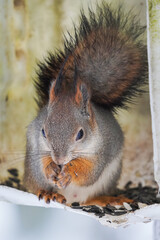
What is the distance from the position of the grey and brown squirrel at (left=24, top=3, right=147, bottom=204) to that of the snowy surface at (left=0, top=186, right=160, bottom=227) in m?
0.05

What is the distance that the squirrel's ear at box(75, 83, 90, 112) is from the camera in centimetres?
173

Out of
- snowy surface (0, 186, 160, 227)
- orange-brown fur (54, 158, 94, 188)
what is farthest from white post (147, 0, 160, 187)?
orange-brown fur (54, 158, 94, 188)

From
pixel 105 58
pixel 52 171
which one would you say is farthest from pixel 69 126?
pixel 105 58

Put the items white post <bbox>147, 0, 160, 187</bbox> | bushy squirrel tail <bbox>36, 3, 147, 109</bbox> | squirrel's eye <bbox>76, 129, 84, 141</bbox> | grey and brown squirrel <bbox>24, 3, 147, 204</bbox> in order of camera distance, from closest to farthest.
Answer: white post <bbox>147, 0, 160, 187</bbox>, squirrel's eye <bbox>76, 129, 84, 141</bbox>, grey and brown squirrel <bbox>24, 3, 147, 204</bbox>, bushy squirrel tail <bbox>36, 3, 147, 109</bbox>

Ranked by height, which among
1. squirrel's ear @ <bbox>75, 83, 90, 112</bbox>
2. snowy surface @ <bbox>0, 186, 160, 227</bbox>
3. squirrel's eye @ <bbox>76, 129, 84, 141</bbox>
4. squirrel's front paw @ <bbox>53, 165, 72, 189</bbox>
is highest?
squirrel's ear @ <bbox>75, 83, 90, 112</bbox>

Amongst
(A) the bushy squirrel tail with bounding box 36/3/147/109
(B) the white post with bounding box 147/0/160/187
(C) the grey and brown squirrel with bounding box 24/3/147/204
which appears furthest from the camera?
(A) the bushy squirrel tail with bounding box 36/3/147/109

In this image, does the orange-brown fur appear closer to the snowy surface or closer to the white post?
the snowy surface

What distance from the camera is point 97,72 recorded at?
205 cm

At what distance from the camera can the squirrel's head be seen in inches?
62.2

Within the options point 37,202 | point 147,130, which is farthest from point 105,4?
point 37,202

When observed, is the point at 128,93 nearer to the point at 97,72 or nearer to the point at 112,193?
the point at 97,72

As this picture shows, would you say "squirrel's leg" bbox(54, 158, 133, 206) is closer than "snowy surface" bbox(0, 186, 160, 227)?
No

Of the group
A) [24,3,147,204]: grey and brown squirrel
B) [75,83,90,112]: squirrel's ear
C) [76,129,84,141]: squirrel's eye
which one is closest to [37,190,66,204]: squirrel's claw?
[24,3,147,204]: grey and brown squirrel

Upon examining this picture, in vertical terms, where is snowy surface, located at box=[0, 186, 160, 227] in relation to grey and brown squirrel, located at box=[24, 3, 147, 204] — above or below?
below
